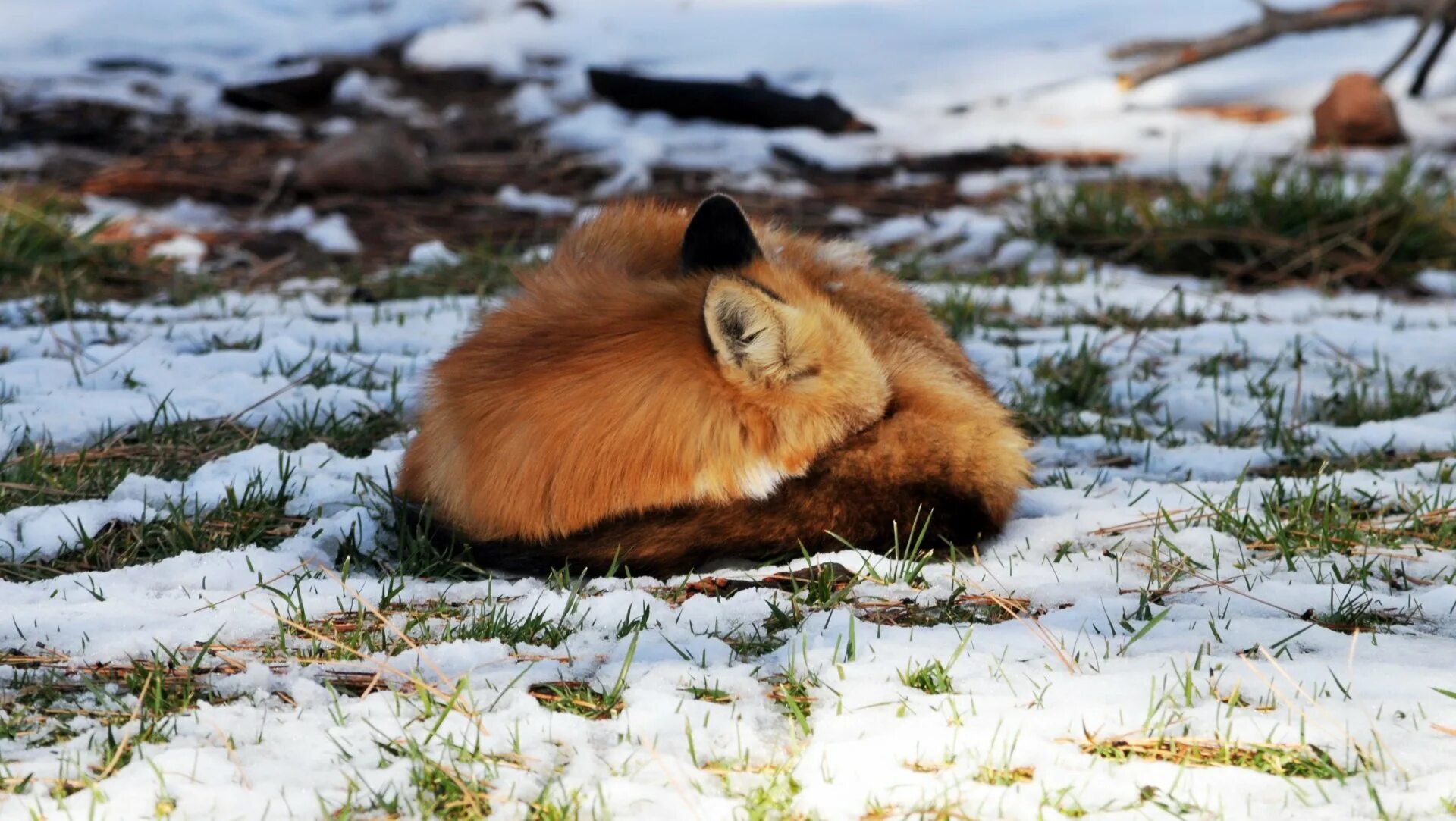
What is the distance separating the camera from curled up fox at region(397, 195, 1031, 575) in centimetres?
261

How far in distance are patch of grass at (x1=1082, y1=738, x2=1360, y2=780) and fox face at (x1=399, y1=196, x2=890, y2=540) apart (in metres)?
0.96

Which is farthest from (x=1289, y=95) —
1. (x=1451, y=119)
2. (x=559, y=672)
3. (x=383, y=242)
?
(x=559, y=672)

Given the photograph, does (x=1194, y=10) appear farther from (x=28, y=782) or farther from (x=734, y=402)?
(x=28, y=782)

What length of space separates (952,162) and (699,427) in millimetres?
7921

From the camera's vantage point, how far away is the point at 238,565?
2.92 metres

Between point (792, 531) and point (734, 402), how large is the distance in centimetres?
37

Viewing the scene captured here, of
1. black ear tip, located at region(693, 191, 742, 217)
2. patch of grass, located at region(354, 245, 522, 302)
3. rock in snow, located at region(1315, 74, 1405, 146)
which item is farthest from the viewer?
rock in snow, located at region(1315, 74, 1405, 146)

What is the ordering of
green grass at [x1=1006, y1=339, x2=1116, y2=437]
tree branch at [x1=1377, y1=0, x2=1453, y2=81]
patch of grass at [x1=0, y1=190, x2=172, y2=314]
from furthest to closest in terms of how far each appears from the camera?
tree branch at [x1=1377, y1=0, x2=1453, y2=81]
patch of grass at [x1=0, y1=190, x2=172, y2=314]
green grass at [x1=1006, y1=339, x2=1116, y2=437]

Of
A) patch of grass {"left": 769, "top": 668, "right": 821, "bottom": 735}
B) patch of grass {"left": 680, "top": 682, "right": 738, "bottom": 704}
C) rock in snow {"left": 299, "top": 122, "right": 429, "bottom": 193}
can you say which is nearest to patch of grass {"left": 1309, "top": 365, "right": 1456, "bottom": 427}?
patch of grass {"left": 769, "top": 668, "right": 821, "bottom": 735}

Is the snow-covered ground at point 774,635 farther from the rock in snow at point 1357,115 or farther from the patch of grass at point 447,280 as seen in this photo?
the rock in snow at point 1357,115

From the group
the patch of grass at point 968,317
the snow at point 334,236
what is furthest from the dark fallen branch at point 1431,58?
the snow at point 334,236

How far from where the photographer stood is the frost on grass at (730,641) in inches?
75.1

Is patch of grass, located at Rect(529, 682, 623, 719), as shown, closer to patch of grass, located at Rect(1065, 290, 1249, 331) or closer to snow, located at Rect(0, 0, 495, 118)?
patch of grass, located at Rect(1065, 290, 1249, 331)

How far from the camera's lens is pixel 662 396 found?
2607mm
